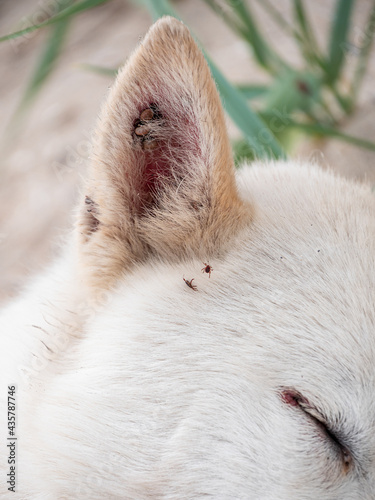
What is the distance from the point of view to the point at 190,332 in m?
1.70

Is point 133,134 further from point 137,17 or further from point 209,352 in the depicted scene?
point 137,17

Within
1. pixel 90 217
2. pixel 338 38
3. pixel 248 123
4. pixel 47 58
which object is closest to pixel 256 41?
pixel 338 38

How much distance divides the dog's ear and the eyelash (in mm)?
493

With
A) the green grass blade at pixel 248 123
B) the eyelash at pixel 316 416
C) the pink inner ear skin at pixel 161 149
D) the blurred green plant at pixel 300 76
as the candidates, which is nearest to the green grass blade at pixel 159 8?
the green grass blade at pixel 248 123

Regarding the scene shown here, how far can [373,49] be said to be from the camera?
4070 mm

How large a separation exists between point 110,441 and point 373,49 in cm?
330

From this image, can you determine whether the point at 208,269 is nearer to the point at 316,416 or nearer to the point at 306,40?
the point at 316,416

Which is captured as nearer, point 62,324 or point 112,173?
point 112,173

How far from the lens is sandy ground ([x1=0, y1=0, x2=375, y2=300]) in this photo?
382 centimetres

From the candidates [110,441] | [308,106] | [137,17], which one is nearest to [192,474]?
[110,441]

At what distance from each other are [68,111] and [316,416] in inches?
152

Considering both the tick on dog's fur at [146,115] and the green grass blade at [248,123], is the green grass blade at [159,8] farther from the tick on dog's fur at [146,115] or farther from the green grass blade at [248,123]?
the tick on dog's fur at [146,115]

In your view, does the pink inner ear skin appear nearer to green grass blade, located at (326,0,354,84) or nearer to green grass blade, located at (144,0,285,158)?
green grass blade, located at (144,0,285,158)

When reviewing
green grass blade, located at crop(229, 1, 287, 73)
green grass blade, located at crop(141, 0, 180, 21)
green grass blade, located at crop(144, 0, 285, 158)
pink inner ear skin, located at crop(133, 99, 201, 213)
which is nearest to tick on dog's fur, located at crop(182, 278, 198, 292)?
pink inner ear skin, located at crop(133, 99, 201, 213)
